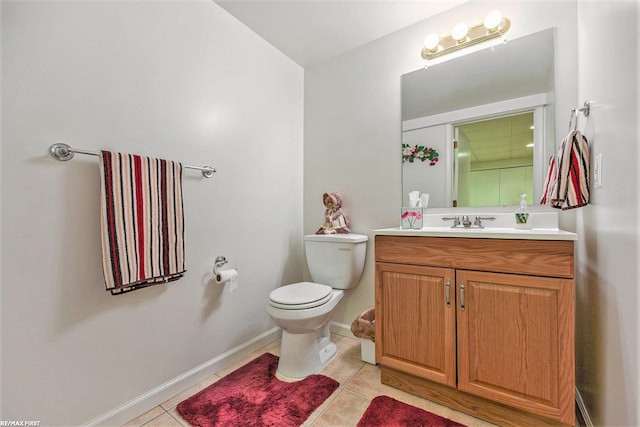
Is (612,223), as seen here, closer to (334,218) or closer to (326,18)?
(334,218)

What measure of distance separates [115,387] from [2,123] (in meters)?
1.16

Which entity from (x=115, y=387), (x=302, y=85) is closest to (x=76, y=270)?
(x=115, y=387)

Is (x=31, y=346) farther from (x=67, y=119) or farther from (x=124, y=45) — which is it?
(x=124, y=45)

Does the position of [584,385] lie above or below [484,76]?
below

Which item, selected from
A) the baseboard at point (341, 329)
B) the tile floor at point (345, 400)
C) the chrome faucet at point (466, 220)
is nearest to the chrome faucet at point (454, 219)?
the chrome faucet at point (466, 220)

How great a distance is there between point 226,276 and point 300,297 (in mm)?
463

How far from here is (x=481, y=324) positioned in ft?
3.89

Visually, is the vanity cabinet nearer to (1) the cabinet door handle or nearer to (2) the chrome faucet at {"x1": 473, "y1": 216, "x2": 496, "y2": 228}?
(1) the cabinet door handle

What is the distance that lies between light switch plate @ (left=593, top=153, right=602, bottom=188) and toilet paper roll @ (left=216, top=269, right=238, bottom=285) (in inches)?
69.8

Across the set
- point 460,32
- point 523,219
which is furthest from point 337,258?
point 460,32

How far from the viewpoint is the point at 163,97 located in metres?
1.40

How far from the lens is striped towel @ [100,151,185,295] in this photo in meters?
1.13

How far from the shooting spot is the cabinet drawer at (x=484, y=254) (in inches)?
41.6

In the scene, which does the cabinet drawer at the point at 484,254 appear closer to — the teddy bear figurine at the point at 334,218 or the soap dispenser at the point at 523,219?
the soap dispenser at the point at 523,219
